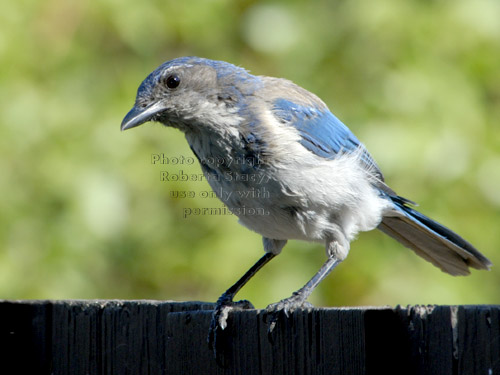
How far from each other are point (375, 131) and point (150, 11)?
6.22ft

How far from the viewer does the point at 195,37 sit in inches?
219

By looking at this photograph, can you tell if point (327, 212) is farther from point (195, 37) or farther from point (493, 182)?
point (195, 37)

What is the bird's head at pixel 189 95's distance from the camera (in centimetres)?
395

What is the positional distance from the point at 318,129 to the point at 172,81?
89 centimetres

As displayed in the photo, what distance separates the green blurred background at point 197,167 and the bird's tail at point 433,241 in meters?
0.25

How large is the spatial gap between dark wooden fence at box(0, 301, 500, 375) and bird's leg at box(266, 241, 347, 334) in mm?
38

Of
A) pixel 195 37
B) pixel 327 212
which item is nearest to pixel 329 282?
pixel 327 212

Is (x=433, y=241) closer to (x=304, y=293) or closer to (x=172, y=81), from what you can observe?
(x=304, y=293)

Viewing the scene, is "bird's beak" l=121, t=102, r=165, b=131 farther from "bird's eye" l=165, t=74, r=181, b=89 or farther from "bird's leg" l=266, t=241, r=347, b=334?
"bird's leg" l=266, t=241, r=347, b=334

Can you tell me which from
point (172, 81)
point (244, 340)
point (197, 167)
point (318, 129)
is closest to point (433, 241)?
point (318, 129)

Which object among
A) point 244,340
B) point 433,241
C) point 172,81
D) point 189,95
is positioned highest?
point 172,81

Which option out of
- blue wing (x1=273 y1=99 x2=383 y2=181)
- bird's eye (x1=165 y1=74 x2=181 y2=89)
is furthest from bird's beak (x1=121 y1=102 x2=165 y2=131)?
blue wing (x1=273 y1=99 x2=383 y2=181)

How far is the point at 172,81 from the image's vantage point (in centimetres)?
409

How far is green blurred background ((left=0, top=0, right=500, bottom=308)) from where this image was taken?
492 cm
